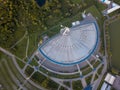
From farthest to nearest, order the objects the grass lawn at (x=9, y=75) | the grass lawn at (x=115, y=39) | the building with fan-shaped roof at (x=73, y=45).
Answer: the grass lawn at (x=115, y=39), the grass lawn at (x=9, y=75), the building with fan-shaped roof at (x=73, y=45)

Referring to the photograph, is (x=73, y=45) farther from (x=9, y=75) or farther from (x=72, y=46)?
(x=9, y=75)

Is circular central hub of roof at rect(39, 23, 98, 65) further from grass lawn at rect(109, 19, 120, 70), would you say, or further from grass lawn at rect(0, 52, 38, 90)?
grass lawn at rect(0, 52, 38, 90)

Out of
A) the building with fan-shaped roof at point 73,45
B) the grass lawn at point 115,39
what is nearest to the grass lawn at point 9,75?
the building with fan-shaped roof at point 73,45

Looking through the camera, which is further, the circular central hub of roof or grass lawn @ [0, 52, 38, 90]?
grass lawn @ [0, 52, 38, 90]

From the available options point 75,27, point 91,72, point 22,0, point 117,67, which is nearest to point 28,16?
point 22,0

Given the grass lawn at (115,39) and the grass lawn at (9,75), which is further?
the grass lawn at (115,39)

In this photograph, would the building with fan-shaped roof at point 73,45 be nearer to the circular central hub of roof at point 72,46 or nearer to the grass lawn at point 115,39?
the circular central hub of roof at point 72,46

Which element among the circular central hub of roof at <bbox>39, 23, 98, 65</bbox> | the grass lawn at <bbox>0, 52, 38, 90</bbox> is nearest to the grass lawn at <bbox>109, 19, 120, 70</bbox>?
the circular central hub of roof at <bbox>39, 23, 98, 65</bbox>

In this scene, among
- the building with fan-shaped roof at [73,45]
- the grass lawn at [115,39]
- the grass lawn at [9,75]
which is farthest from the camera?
the grass lawn at [115,39]
